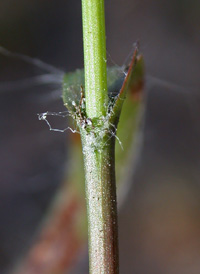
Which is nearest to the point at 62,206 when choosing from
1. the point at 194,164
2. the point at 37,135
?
the point at 37,135

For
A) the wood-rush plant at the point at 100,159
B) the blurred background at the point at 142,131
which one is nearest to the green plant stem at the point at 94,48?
the wood-rush plant at the point at 100,159

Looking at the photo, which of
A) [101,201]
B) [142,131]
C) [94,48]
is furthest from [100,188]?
[142,131]

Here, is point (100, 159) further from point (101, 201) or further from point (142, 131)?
point (142, 131)

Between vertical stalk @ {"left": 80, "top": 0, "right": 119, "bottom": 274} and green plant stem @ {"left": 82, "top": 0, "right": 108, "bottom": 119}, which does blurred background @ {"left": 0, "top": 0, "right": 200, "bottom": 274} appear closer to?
vertical stalk @ {"left": 80, "top": 0, "right": 119, "bottom": 274}

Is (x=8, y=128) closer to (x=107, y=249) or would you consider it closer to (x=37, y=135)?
(x=37, y=135)

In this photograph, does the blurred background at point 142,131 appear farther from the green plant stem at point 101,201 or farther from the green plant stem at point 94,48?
the green plant stem at point 94,48

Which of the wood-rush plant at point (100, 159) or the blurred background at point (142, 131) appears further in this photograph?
the blurred background at point (142, 131)
